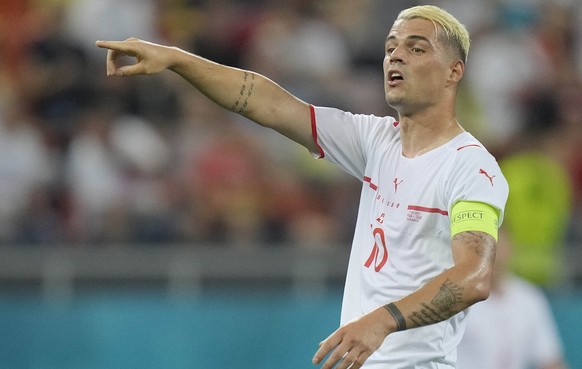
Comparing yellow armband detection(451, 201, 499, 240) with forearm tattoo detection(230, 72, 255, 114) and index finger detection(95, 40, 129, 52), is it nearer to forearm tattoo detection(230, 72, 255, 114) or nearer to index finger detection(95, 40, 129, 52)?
forearm tattoo detection(230, 72, 255, 114)

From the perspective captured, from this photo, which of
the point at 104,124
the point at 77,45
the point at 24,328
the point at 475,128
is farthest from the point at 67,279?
the point at 475,128

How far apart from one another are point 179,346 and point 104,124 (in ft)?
6.46

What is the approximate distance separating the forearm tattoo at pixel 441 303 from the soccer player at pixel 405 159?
8.5 inches

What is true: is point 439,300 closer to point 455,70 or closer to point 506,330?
point 455,70

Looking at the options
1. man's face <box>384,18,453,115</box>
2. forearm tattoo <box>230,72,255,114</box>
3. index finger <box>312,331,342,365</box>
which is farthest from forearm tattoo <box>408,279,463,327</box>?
forearm tattoo <box>230,72,255,114</box>

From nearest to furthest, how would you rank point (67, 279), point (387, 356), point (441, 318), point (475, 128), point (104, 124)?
point (441, 318) < point (387, 356) < point (67, 279) < point (104, 124) < point (475, 128)

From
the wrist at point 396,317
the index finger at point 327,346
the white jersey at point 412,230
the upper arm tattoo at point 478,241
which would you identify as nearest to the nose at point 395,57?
the white jersey at point 412,230

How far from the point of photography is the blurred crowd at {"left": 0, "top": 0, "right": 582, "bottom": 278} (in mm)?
10195

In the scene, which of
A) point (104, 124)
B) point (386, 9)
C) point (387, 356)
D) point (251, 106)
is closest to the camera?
point (387, 356)

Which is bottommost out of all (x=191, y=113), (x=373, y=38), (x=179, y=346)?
(x=179, y=346)

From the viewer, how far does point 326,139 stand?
5664 millimetres

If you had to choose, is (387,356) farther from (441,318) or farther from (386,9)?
(386,9)

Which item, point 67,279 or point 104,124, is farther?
point 104,124

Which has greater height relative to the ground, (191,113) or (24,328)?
(191,113)
